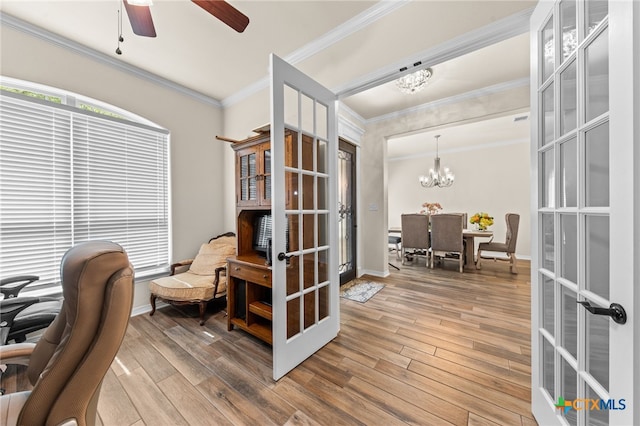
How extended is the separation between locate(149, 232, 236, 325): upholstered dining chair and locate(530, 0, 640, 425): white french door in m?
2.74

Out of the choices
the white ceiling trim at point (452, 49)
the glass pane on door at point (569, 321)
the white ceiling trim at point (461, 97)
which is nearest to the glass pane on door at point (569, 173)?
the glass pane on door at point (569, 321)

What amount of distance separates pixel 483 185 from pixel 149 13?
704 centimetres

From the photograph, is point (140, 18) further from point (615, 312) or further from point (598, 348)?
point (598, 348)

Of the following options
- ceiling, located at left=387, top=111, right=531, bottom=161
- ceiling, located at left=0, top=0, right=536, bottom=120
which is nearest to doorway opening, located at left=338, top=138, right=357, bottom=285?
ceiling, located at left=387, top=111, right=531, bottom=161

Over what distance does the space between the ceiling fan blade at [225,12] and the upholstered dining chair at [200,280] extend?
227 centimetres

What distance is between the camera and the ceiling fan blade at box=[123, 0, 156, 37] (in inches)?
54.3

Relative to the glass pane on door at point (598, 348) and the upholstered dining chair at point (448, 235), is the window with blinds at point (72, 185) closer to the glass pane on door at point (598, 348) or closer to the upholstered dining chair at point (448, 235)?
the glass pane on door at point (598, 348)

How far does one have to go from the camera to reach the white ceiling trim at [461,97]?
3010mm

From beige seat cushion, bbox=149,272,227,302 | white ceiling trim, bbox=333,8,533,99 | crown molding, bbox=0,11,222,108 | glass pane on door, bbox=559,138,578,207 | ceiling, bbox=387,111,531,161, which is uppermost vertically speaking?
ceiling, bbox=387,111,531,161

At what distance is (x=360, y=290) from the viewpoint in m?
3.48

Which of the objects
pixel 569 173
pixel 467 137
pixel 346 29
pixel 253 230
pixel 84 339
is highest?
pixel 467 137

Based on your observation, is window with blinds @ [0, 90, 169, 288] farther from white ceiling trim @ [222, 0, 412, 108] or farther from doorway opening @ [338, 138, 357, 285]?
doorway opening @ [338, 138, 357, 285]

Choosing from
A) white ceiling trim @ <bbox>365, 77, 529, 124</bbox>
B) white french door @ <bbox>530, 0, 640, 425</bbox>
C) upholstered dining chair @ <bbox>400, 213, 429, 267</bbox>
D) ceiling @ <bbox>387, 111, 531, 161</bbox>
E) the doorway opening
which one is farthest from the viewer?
upholstered dining chair @ <bbox>400, 213, 429, 267</bbox>

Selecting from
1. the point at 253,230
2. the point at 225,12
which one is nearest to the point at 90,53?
the point at 225,12
